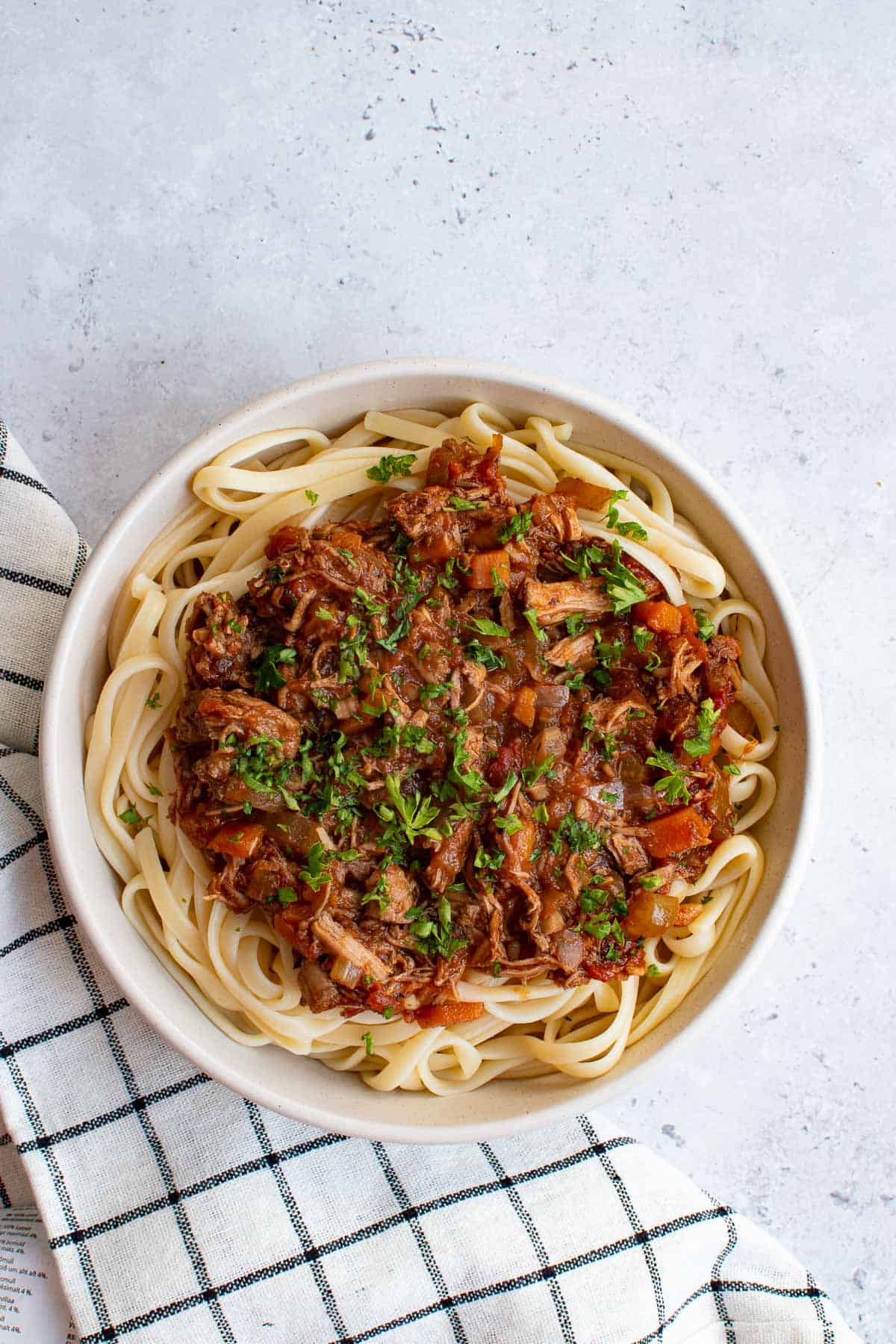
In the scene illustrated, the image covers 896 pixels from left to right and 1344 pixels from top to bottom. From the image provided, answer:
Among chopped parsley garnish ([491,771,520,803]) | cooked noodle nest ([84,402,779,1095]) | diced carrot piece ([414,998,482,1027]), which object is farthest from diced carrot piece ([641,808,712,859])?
diced carrot piece ([414,998,482,1027])

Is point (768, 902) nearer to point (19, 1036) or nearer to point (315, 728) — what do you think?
point (315, 728)

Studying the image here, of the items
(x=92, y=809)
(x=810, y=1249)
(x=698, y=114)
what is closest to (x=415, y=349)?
(x=698, y=114)

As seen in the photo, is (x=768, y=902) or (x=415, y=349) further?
(x=415, y=349)

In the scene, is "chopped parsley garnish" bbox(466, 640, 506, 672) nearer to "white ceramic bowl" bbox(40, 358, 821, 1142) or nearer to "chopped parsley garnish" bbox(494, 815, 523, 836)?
"chopped parsley garnish" bbox(494, 815, 523, 836)

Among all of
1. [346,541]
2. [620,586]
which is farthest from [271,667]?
[620,586]

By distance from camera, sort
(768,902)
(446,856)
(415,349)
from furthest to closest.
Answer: (415,349)
(768,902)
(446,856)

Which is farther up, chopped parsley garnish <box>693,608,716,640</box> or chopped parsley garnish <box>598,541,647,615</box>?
chopped parsley garnish <box>598,541,647,615</box>

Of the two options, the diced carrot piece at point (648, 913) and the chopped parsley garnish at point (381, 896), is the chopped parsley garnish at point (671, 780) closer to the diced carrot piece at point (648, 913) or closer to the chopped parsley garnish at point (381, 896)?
the diced carrot piece at point (648, 913)
